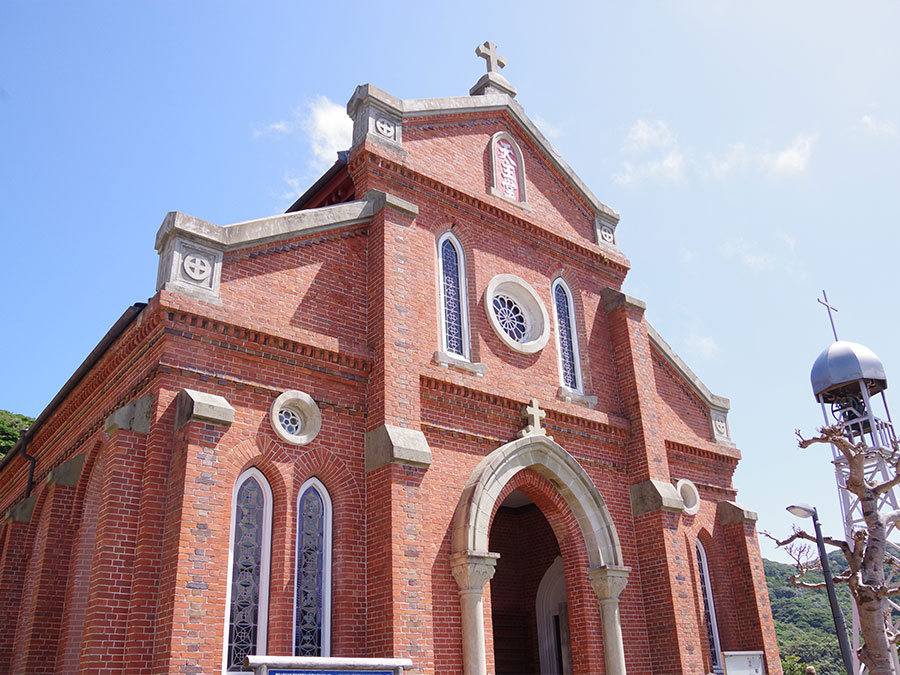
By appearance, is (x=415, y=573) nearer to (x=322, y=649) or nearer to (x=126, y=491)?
(x=322, y=649)

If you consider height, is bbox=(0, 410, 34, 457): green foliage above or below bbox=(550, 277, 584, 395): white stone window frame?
above

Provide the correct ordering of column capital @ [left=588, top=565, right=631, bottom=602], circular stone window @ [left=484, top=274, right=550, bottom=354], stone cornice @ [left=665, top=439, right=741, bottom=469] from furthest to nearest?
stone cornice @ [left=665, top=439, right=741, bottom=469], circular stone window @ [left=484, top=274, right=550, bottom=354], column capital @ [left=588, top=565, right=631, bottom=602]

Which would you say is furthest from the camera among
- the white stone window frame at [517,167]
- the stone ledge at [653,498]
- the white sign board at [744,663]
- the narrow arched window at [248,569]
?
the white stone window frame at [517,167]

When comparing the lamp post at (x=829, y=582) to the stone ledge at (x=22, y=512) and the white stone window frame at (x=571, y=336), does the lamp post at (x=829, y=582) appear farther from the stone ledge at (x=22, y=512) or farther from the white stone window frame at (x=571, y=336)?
the stone ledge at (x=22, y=512)

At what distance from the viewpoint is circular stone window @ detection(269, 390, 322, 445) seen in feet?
35.2

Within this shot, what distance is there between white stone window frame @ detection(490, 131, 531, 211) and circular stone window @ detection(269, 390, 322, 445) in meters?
6.25

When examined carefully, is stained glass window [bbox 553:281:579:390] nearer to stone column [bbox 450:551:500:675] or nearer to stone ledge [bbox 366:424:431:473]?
stone ledge [bbox 366:424:431:473]

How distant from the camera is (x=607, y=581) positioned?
12922 millimetres

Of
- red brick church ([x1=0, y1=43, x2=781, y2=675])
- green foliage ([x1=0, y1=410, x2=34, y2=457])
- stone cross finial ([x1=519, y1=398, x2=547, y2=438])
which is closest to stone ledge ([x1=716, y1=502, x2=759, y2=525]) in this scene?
red brick church ([x1=0, y1=43, x2=781, y2=675])

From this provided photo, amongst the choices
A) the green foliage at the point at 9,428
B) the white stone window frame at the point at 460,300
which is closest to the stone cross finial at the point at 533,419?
the white stone window frame at the point at 460,300

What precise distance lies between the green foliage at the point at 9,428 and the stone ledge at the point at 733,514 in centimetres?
2862

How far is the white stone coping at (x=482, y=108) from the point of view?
1362 cm

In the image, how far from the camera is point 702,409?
1762 centimetres

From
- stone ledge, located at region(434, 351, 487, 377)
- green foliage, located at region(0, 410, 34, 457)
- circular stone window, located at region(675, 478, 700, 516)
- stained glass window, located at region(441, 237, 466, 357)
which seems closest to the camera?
stone ledge, located at region(434, 351, 487, 377)
